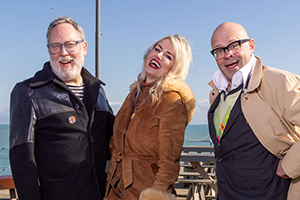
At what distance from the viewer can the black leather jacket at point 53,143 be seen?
2990mm

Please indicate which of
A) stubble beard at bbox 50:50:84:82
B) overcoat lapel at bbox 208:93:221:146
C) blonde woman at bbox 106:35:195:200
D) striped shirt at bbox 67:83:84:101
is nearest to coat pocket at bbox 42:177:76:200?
blonde woman at bbox 106:35:195:200

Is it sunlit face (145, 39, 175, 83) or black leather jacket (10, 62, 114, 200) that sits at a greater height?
sunlit face (145, 39, 175, 83)

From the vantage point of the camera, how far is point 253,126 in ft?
8.37

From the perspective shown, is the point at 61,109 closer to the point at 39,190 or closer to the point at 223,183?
the point at 39,190

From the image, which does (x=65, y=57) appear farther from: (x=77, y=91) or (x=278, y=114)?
(x=278, y=114)

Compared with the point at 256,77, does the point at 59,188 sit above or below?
below

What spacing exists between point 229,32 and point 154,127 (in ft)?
3.39

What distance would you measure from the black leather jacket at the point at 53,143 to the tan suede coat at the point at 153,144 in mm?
255

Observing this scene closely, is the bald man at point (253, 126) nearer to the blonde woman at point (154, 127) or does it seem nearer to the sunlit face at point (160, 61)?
the blonde woman at point (154, 127)

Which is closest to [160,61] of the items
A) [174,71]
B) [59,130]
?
[174,71]

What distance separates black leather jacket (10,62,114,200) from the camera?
118 inches

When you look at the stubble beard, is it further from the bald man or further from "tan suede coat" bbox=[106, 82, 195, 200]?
the bald man

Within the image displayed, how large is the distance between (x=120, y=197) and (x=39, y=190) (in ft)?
2.36

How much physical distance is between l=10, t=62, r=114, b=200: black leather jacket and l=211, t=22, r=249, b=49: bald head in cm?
136
